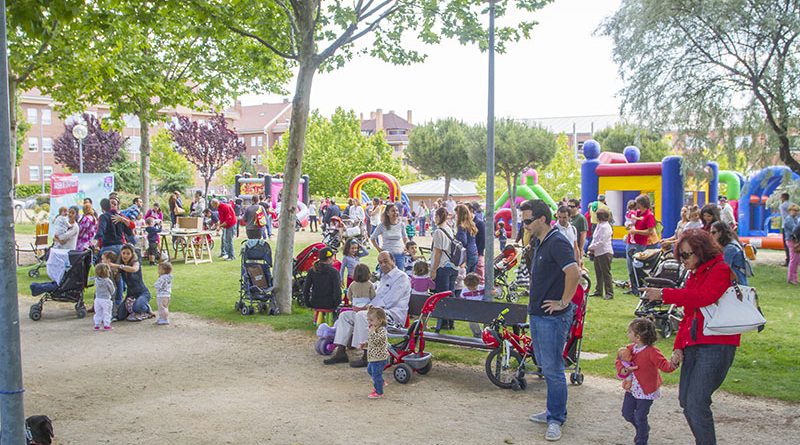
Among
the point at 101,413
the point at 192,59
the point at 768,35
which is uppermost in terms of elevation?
the point at 192,59

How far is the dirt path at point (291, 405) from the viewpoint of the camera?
20.2 ft

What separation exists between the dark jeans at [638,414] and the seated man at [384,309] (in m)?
3.52

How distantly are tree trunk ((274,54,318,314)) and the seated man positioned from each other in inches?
135

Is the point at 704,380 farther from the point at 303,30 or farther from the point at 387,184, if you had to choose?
the point at 387,184

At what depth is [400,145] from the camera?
100 meters

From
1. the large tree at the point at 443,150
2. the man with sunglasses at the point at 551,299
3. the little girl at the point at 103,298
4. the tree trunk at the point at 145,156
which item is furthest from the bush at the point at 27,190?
the man with sunglasses at the point at 551,299

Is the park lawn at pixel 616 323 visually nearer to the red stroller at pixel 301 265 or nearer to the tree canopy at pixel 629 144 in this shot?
the red stroller at pixel 301 265

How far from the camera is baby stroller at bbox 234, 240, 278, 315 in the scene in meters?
12.2

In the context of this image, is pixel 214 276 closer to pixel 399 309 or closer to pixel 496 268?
pixel 496 268

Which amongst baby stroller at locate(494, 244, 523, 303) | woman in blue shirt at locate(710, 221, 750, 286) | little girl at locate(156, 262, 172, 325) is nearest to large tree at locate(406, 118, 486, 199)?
baby stroller at locate(494, 244, 523, 303)

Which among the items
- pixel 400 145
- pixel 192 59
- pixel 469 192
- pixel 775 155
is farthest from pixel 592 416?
pixel 400 145

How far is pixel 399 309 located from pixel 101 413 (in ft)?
11.7

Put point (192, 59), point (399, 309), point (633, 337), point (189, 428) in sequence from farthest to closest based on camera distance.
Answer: point (192, 59) < point (399, 309) < point (189, 428) < point (633, 337)

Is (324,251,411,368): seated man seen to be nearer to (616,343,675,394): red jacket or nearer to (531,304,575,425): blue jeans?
(531,304,575,425): blue jeans
